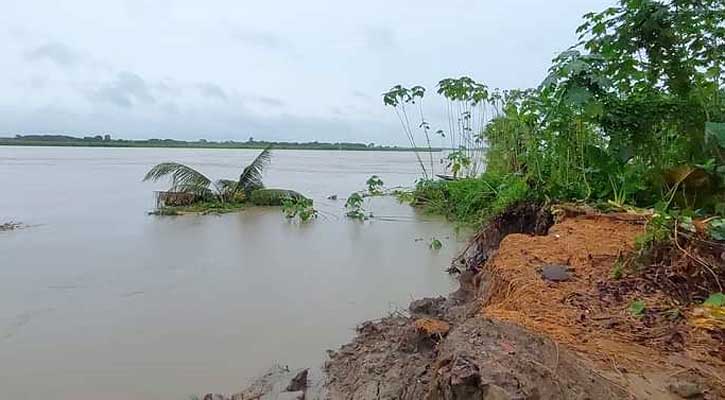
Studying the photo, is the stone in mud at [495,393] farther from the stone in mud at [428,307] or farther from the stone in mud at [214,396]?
the stone in mud at [428,307]

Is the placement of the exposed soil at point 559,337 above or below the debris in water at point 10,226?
above

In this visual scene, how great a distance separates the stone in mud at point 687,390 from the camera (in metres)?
1.48

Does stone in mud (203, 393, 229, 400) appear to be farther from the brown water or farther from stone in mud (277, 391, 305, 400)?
stone in mud (277, 391, 305, 400)

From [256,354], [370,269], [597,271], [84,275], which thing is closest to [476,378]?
[597,271]

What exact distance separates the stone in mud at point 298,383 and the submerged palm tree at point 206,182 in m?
7.54

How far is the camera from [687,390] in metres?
1.49

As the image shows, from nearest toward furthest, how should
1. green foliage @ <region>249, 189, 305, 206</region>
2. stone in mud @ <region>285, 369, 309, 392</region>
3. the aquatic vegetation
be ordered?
stone in mud @ <region>285, 369, 309, 392</region>
the aquatic vegetation
green foliage @ <region>249, 189, 305, 206</region>

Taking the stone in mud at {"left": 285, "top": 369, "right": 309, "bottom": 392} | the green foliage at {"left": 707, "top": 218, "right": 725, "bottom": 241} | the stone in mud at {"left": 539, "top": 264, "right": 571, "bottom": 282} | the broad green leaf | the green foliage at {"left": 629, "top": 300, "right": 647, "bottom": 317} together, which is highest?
the broad green leaf

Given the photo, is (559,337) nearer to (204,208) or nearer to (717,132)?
(717,132)

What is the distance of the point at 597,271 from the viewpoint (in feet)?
8.04

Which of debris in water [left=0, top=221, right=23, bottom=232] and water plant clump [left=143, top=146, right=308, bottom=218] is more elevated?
water plant clump [left=143, top=146, right=308, bottom=218]

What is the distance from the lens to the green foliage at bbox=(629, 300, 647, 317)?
2.00m

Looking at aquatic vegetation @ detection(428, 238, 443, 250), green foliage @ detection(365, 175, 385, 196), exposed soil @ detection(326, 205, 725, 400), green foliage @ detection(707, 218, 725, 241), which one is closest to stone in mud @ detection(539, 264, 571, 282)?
exposed soil @ detection(326, 205, 725, 400)

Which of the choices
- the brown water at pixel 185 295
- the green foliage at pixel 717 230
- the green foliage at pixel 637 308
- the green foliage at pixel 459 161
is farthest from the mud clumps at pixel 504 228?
the green foliage at pixel 459 161
